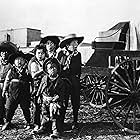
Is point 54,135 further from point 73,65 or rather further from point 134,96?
point 134,96

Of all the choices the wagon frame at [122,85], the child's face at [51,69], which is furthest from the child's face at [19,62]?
the wagon frame at [122,85]

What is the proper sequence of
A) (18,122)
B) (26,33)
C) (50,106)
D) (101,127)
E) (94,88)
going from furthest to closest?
(26,33), (94,88), (18,122), (101,127), (50,106)

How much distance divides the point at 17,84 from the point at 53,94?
3.27ft

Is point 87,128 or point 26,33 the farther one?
point 26,33

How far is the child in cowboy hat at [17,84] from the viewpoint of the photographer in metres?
6.42

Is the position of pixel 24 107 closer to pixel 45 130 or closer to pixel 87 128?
pixel 45 130

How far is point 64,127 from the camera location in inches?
259

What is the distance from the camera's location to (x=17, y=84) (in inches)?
253

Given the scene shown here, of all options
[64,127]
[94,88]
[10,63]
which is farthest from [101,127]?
[94,88]

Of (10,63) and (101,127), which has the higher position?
(10,63)

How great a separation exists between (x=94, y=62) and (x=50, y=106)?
2707mm

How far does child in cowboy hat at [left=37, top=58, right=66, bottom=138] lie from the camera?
5883mm

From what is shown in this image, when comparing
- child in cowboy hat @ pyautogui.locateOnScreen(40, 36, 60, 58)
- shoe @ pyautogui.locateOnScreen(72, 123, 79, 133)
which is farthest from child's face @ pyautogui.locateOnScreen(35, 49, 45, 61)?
shoe @ pyautogui.locateOnScreen(72, 123, 79, 133)

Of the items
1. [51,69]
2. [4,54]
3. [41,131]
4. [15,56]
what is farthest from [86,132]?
[4,54]
